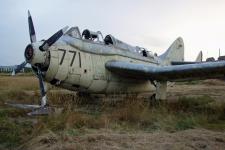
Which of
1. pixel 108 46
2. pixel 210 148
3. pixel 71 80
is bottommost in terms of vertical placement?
pixel 210 148

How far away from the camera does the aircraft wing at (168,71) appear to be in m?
13.4

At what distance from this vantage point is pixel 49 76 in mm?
11703

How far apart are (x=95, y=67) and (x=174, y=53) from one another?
32.2 ft

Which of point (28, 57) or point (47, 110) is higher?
point (28, 57)

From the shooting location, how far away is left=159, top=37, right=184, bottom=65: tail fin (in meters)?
21.1

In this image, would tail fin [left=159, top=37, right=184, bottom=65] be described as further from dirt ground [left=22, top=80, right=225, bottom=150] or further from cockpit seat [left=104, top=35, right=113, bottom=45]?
dirt ground [left=22, top=80, right=225, bottom=150]

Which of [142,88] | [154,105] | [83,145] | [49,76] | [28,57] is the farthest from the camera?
[142,88]

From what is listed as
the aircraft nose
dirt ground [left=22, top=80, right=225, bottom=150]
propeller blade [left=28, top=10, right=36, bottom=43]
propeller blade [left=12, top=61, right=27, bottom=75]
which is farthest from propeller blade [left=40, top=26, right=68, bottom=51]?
dirt ground [left=22, top=80, right=225, bottom=150]

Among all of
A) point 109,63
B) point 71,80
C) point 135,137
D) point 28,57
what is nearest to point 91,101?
point 109,63

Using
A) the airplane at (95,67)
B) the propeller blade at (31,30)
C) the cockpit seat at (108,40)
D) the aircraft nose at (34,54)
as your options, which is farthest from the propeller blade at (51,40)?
the cockpit seat at (108,40)

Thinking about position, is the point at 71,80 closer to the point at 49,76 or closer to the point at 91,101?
the point at 49,76

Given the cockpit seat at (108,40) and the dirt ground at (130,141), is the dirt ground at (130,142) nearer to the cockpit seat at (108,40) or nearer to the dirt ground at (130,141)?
the dirt ground at (130,141)

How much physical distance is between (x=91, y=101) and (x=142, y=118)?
5850 mm

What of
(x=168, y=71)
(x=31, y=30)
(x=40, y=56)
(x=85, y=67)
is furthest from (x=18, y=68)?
(x=168, y=71)
